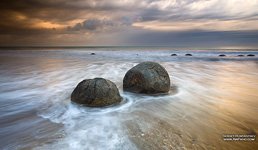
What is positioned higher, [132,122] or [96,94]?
[96,94]

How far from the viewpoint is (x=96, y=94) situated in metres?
4.67

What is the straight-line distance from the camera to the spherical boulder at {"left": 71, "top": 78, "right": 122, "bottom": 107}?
4.64 meters

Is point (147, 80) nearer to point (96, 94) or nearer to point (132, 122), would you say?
point (96, 94)

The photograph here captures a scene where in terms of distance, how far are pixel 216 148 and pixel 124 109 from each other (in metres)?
2.25

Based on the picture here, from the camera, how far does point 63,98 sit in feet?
18.1

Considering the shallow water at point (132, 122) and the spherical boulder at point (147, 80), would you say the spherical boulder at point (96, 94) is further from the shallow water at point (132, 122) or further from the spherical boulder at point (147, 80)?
the spherical boulder at point (147, 80)

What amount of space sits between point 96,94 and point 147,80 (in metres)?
1.75

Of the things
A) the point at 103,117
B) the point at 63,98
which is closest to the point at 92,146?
the point at 103,117

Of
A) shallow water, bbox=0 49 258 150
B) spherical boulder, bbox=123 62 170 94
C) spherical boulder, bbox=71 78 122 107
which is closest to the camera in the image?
shallow water, bbox=0 49 258 150

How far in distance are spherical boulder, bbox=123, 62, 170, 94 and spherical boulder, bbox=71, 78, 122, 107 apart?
41.0 inches

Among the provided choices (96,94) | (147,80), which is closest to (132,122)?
(96,94)

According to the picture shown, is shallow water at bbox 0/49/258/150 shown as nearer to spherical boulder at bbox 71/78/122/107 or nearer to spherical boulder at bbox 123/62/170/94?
spherical boulder at bbox 71/78/122/107

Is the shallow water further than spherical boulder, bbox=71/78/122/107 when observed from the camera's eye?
No

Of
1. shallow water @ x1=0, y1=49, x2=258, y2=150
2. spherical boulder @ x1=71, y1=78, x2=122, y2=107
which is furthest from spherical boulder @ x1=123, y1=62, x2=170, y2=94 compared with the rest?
spherical boulder @ x1=71, y1=78, x2=122, y2=107
